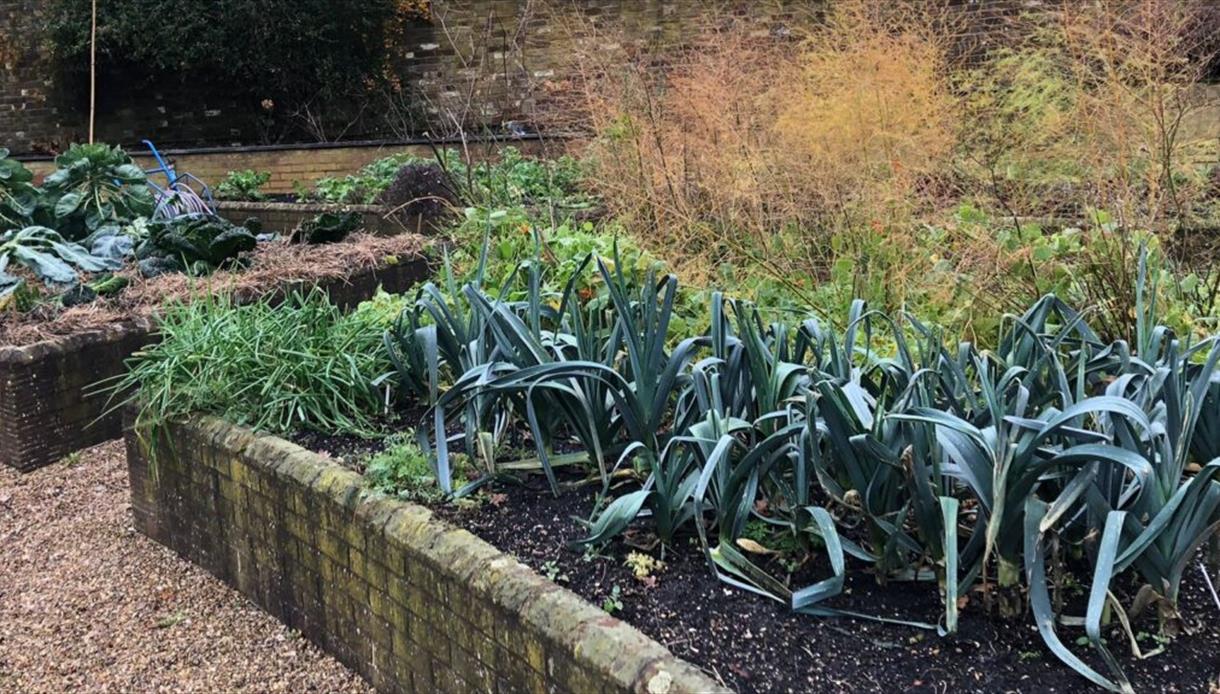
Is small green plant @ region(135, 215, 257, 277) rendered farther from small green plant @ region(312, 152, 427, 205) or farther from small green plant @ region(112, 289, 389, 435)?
small green plant @ region(312, 152, 427, 205)

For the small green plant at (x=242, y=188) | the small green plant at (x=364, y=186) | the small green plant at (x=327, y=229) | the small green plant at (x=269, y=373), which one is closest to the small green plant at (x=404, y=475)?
the small green plant at (x=269, y=373)

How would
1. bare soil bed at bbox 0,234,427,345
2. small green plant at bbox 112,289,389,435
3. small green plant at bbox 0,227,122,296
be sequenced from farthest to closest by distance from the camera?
small green plant at bbox 0,227,122,296 < bare soil bed at bbox 0,234,427,345 < small green plant at bbox 112,289,389,435

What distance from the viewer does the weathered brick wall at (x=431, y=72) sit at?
12.4 meters

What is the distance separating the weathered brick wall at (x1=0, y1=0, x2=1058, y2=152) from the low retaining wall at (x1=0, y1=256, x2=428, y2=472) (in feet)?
26.3

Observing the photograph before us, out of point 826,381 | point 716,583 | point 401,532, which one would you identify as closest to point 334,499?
point 401,532

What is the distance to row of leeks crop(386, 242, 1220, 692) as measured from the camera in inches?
66.7

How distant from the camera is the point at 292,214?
755 cm

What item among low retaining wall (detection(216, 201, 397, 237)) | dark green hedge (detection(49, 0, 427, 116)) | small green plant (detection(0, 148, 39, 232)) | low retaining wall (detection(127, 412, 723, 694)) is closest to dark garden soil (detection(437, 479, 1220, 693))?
low retaining wall (detection(127, 412, 723, 694))

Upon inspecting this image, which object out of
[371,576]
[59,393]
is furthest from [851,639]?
[59,393]

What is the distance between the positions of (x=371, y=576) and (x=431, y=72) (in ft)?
40.9

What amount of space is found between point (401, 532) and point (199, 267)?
3.28 m

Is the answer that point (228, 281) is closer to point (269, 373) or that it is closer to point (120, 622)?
point (269, 373)

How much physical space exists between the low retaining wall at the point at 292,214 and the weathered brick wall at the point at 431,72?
4.19m

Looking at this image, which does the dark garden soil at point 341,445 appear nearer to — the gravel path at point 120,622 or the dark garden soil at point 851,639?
the gravel path at point 120,622
